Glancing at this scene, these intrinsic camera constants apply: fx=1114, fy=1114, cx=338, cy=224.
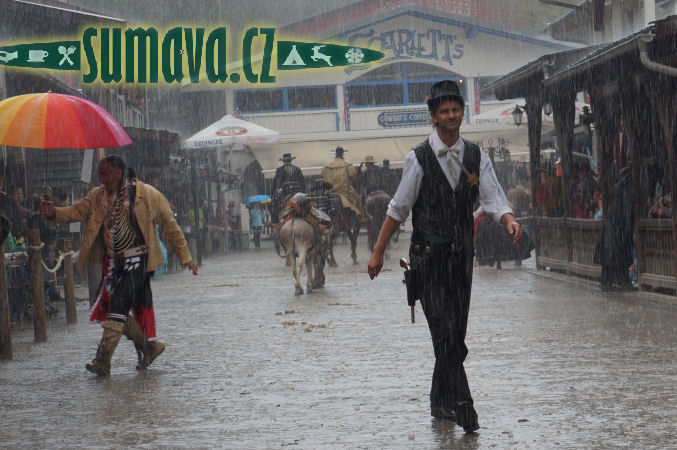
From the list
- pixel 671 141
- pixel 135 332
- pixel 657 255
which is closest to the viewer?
pixel 135 332

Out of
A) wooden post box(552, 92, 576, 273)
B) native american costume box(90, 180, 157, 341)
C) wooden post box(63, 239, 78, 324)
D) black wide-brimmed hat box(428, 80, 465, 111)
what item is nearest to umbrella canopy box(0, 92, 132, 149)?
native american costume box(90, 180, 157, 341)

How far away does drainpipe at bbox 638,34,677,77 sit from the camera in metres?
12.1

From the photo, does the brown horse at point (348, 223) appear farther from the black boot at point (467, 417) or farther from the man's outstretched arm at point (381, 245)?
the black boot at point (467, 417)

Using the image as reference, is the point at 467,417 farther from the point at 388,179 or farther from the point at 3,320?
the point at 388,179

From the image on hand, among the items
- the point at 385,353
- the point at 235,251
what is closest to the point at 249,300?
the point at 385,353

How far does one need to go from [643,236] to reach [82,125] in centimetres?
783

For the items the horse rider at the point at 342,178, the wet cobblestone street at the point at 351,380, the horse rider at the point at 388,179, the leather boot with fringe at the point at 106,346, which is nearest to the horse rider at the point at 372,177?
the horse rider at the point at 388,179

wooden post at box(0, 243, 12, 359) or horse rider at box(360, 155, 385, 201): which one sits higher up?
horse rider at box(360, 155, 385, 201)

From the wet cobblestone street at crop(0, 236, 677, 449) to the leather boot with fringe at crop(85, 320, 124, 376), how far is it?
0.29ft

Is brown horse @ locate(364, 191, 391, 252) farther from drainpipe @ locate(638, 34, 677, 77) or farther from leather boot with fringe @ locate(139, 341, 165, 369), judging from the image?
leather boot with fringe @ locate(139, 341, 165, 369)

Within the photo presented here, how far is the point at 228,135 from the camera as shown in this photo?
96.6 feet

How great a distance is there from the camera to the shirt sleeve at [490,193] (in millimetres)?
6348

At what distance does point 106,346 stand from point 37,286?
8.07 ft

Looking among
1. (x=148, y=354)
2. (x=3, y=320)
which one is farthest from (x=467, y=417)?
(x=3, y=320)
